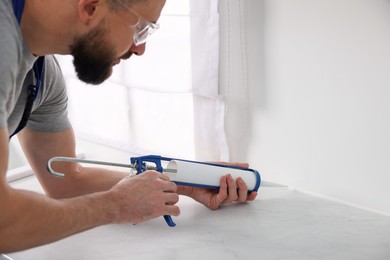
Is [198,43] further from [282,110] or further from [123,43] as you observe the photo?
[123,43]

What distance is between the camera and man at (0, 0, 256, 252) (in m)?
0.98

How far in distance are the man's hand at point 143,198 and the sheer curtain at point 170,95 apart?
1.31ft

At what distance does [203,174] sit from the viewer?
1307 millimetres

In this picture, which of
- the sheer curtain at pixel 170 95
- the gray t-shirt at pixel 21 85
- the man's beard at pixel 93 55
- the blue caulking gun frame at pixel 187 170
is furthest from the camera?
the sheer curtain at pixel 170 95

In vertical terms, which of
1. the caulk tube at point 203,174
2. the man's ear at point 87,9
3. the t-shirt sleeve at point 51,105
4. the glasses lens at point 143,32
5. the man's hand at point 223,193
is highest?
the man's ear at point 87,9

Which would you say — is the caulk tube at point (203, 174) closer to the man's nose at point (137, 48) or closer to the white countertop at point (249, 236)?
the white countertop at point (249, 236)

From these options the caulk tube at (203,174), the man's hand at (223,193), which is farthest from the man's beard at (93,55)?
the man's hand at (223,193)

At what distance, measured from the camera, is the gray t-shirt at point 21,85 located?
38.4 inches

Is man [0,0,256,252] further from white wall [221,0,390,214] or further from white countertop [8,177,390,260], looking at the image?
white wall [221,0,390,214]

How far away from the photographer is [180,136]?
66.7 inches

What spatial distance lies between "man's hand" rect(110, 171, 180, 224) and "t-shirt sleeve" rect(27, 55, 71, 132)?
0.30 meters

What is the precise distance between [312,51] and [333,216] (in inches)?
14.7

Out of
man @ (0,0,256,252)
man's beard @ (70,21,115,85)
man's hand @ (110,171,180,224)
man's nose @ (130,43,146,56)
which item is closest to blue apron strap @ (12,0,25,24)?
man @ (0,0,256,252)

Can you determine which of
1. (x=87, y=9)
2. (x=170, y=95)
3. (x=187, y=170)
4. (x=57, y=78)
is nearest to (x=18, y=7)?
(x=87, y=9)
